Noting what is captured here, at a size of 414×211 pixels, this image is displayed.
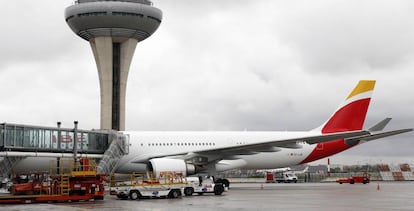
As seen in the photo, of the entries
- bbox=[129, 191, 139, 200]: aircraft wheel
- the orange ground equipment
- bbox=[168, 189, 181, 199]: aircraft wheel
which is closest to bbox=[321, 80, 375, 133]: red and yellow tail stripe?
bbox=[168, 189, 181, 199]: aircraft wheel

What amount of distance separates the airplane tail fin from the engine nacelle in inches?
500

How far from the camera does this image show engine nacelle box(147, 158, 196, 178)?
30.7 meters

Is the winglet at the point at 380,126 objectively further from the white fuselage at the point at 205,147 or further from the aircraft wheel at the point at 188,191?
the aircraft wheel at the point at 188,191

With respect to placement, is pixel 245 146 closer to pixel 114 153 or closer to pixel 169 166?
pixel 169 166

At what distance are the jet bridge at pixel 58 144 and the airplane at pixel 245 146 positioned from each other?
1439mm

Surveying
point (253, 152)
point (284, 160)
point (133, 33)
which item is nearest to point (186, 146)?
point (253, 152)

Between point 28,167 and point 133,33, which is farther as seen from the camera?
point 133,33

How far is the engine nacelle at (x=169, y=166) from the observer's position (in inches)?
1208

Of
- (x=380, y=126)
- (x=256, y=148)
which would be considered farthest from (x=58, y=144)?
(x=380, y=126)

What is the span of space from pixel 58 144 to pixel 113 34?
156 feet

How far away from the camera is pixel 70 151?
3098 centimetres

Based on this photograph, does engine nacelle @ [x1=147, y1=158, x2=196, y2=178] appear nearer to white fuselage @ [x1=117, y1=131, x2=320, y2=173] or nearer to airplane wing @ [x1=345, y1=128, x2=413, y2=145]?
white fuselage @ [x1=117, y1=131, x2=320, y2=173]

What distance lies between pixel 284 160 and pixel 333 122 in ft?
15.9

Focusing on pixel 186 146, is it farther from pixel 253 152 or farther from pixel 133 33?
pixel 133 33
